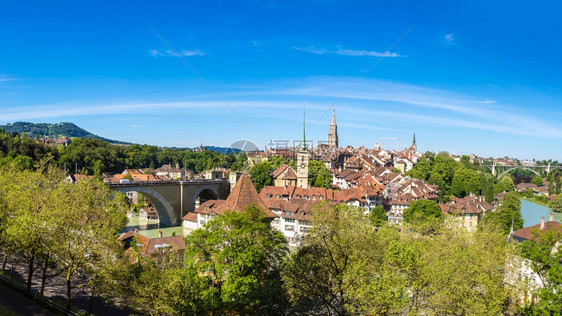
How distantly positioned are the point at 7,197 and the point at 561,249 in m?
29.1

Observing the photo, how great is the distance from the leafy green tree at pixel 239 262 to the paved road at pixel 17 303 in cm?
734

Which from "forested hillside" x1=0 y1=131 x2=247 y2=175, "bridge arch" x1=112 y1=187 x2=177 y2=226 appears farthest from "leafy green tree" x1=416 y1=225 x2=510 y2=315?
"bridge arch" x1=112 y1=187 x2=177 y2=226

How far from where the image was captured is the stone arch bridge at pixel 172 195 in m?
51.8

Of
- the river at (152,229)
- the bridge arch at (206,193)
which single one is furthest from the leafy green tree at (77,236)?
the bridge arch at (206,193)

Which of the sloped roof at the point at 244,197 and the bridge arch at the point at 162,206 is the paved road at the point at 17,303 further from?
the bridge arch at the point at 162,206

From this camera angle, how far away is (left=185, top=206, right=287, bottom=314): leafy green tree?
16547 millimetres

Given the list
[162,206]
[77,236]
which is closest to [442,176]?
[162,206]

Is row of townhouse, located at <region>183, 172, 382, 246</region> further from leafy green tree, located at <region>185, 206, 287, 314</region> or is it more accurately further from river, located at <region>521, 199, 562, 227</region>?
river, located at <region>521, 199, 562, 227</region>

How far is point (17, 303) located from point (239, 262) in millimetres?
11009

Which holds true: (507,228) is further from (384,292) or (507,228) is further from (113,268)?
(113,268)

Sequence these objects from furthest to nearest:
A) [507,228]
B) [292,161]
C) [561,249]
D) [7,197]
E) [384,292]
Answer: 1. [292,161]
2. [507,228]
3. [7,197]
4. [561,249]
5. [384,292]

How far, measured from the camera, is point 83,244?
1727 centimetres

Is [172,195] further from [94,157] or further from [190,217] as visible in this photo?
[94,157]

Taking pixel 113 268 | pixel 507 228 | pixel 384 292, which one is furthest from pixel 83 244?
pixel 507 228
